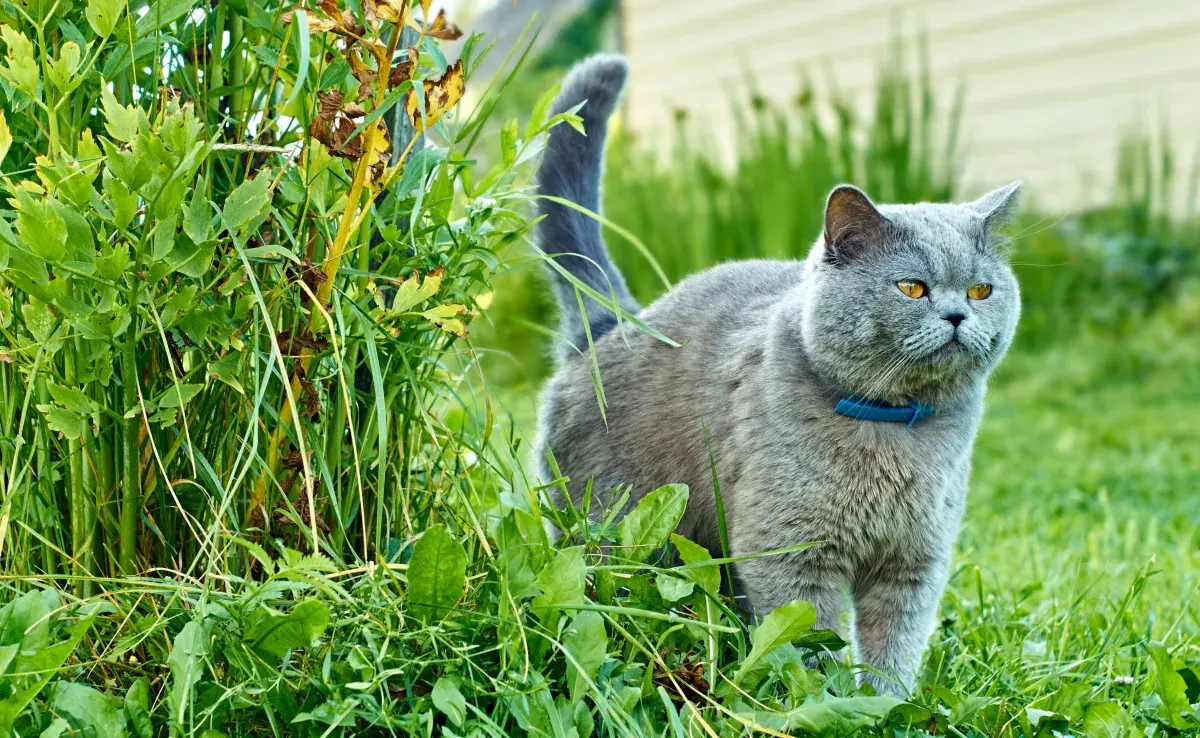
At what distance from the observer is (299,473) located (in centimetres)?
152

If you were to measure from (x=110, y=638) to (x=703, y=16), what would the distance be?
767 centimetres

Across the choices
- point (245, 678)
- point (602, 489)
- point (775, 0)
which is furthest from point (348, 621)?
point (775, 0)

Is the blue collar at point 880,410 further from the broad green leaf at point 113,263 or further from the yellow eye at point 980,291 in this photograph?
the broad green leaf at point 113,263

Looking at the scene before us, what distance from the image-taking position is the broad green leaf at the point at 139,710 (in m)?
1.29

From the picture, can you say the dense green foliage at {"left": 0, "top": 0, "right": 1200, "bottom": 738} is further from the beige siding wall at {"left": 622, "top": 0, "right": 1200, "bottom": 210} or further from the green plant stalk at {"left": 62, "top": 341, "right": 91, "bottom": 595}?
the beige siding wall at {"left": 622, "top": 0, "right": 1200, "bottom": 210}

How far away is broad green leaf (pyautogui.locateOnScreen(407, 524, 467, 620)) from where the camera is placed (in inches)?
53.6

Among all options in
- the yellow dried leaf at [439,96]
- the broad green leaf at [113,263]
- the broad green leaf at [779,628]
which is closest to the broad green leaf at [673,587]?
the broad green leaf at [779,628]

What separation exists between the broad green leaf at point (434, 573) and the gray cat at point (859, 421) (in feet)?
1.85

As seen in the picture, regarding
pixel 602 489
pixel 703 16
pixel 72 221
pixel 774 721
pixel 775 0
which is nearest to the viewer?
pixel 72 221

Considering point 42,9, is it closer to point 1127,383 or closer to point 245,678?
point 245,678

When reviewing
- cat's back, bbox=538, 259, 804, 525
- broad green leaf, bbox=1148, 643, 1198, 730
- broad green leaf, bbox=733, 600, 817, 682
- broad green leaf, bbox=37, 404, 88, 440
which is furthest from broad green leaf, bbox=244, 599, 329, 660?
broad green leaf, bbox=1148, 643, 1198, 730

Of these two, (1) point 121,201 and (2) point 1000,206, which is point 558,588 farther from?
(2) point 1000,206

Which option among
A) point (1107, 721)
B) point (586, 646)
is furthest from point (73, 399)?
point (1107, 721)

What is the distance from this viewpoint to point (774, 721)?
137 cm
